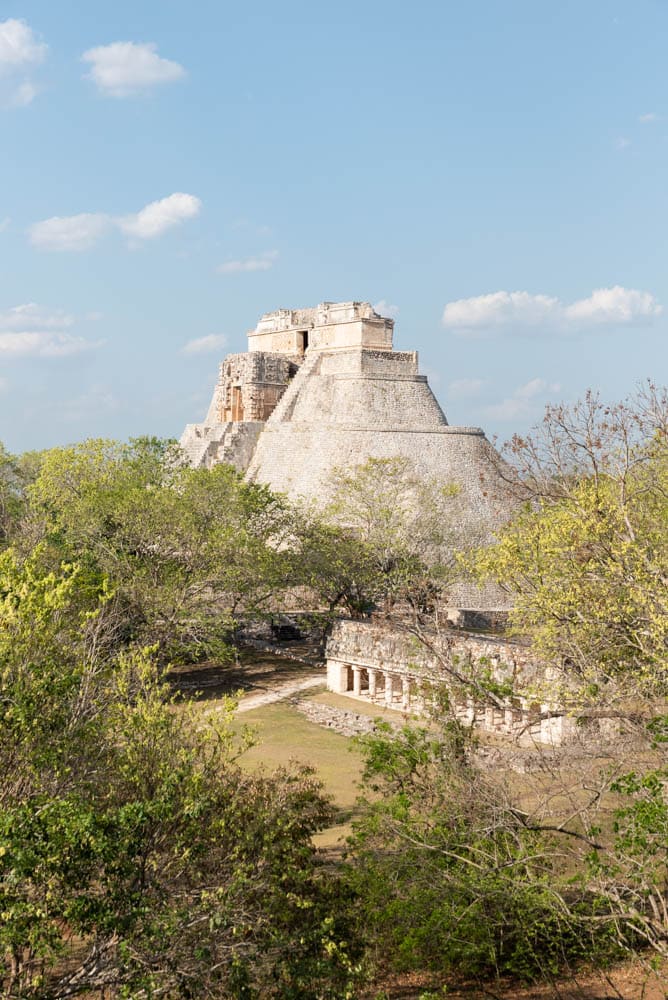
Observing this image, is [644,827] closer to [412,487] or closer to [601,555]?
[601,555]

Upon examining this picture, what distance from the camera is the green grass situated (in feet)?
54.1

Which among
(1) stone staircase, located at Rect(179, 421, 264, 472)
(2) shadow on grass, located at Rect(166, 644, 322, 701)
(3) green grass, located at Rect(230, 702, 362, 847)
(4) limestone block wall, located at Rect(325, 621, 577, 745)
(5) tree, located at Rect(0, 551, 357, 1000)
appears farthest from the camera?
(1) stone staircase, located at Rect(179, 421, 264, 472)

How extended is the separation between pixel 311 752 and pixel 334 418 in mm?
24909

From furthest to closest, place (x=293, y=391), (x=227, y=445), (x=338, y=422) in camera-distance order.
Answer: (x=293, y=391)
(x=227, y=445)
(x=338, y=422)

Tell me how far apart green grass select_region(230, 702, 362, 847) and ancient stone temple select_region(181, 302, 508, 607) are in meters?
15.2

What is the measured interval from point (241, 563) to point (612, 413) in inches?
570

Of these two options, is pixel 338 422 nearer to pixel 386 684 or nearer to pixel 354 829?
pixel 386 684

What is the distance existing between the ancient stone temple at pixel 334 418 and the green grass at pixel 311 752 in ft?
49.7

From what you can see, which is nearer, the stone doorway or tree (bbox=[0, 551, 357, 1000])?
tree (bbox=[0, 551, 357, 1000])

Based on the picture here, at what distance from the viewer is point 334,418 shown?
43.1 m

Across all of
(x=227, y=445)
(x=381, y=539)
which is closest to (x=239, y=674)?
(x=381, y=539)

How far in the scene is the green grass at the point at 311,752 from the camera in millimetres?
16477

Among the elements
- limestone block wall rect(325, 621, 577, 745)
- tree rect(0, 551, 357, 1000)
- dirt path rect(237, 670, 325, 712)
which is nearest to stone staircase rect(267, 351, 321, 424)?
dirt path rect(237, 670, 325, 712)

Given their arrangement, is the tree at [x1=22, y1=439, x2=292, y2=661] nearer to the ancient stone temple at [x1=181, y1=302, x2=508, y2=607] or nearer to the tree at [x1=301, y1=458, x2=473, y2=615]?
the tree at [x1=301, y1=458, x2=473, y2=615]
